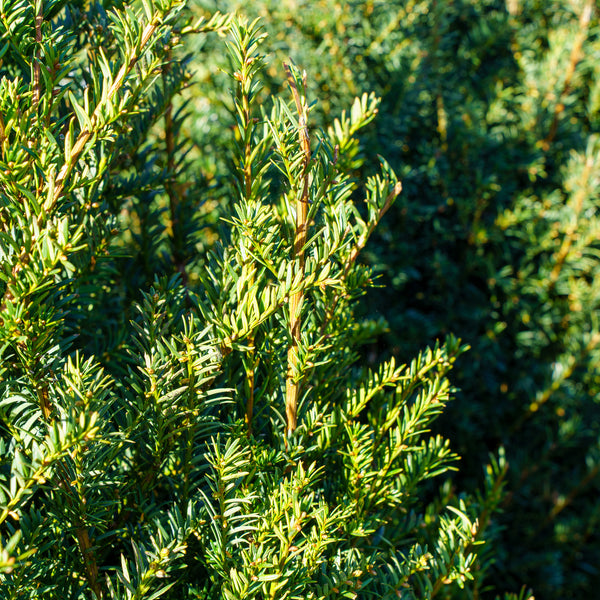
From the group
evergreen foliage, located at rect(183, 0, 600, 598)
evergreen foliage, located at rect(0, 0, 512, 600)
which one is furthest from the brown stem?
evergreen foliage, located at rect(183, 0, 600, 598)

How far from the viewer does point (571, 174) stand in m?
1.56

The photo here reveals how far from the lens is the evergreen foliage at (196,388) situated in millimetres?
507

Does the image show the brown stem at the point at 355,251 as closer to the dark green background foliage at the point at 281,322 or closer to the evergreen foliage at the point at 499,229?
the dark green background foliage at the point at 281,322

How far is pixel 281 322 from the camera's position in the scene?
60 cm

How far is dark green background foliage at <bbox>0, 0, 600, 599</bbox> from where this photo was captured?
53 cm

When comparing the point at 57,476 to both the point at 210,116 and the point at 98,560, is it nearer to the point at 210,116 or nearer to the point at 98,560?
the point at 98,560

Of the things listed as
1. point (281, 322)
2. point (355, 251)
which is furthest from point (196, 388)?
point (355, 251)

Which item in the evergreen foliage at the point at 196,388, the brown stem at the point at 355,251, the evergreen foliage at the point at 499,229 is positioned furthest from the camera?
the evergreen foliage at the point at 499,229

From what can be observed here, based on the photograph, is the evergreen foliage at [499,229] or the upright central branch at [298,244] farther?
the evergreen foliage at [499,229]

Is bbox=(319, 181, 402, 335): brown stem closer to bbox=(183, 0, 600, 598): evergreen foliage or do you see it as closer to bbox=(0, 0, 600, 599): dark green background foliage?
bbox=(0, 0, 600, 599): dark green background foliage

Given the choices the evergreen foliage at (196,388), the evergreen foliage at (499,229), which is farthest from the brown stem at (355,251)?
the evergreen foliage at (499,229)

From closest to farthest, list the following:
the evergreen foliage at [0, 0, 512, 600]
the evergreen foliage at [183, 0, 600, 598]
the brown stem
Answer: the evergreen foliage at [0, 0, 512, 600]
the brown stem
the evergreen foliage at [183, 0, 600, 598]

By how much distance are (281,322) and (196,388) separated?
12 cm

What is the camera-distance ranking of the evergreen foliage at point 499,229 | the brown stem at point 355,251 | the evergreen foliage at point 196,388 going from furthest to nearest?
the evergreen foliage at point 499,229, the brown stem at point 355,251, the evergreen foliage at point 196,388
